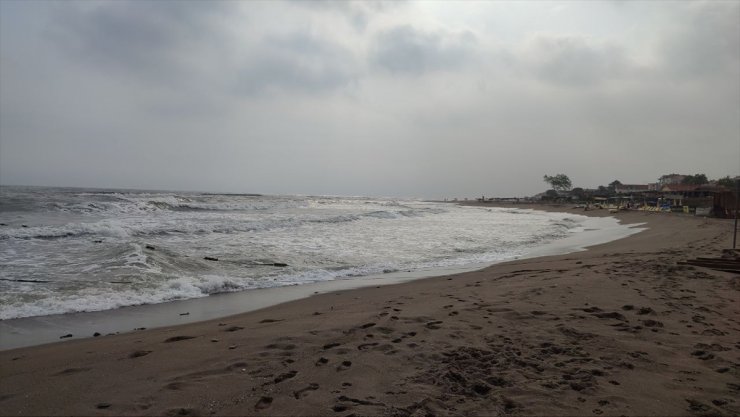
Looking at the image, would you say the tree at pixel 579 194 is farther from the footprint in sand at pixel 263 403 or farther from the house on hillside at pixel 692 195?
the footprint in sand at pixel 263 403

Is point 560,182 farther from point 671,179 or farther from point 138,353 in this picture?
point 138,353

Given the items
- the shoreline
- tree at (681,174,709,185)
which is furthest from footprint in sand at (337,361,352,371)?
tree at (681,174,709,185)

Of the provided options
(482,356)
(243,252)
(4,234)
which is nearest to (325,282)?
(243,252)

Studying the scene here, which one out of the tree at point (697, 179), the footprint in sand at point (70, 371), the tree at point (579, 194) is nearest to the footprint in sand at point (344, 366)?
the footprint in sand at point (70, 371)

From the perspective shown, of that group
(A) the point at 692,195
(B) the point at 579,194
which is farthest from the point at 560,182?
(A) the point at 692,195

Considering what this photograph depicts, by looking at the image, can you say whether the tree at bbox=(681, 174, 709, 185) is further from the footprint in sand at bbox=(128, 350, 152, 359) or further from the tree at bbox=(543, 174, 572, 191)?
the footprint in sand at bbox=(128, 350, 152, 359)

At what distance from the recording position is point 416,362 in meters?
3.74

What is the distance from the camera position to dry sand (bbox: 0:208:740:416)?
2961mm

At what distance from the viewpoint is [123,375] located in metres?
3.48

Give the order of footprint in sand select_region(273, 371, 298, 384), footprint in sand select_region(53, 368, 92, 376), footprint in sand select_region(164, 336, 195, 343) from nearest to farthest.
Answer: footprint in sand select_region(273, 371, 298, 384) → footprint in sand select_region(53, 368, 92, 376) → footprint in sand select_region(164, 336, 195, 343)

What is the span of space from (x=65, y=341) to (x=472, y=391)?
4.64 m

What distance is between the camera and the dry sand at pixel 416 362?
2.96m

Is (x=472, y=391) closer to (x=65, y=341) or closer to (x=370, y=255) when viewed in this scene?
(x=65, y=341)

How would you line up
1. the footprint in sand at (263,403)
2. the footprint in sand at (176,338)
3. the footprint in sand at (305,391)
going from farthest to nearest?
1. the footprint in sand at (176,338)
2. the footprint in sand at (305,391)
3. the footprint in sand at (263,403)
